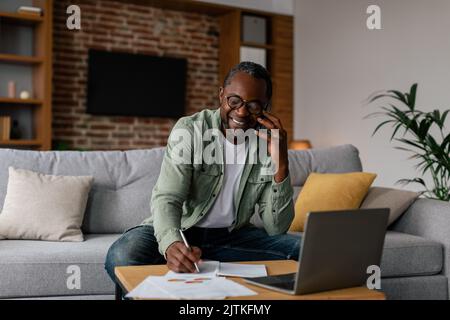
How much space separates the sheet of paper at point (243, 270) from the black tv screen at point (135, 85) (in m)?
4.54

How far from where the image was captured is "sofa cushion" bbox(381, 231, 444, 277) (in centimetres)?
274

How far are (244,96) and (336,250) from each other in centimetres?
73

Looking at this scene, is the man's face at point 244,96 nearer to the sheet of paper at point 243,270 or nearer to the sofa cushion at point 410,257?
the sheet of paper at point 243,270

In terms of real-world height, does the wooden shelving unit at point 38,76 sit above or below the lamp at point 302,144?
above

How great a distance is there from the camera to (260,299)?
1401mm

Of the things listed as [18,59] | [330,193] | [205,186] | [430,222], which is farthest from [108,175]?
[18,59]

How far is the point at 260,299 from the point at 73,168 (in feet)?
5.75

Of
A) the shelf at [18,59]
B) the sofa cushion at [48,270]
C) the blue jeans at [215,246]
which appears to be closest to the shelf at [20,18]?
the shelf at [18,59]

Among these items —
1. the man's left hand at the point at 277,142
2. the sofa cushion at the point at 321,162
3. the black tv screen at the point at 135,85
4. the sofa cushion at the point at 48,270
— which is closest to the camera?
the man's left hand at the point at 277,142

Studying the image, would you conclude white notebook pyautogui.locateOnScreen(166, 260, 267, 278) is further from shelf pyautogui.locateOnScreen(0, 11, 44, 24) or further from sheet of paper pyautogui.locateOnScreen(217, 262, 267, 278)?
shelf pyautogui.locateOnScreen(0, 11, 44, 24)

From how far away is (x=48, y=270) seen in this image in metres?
2.37

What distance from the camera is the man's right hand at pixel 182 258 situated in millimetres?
1626
